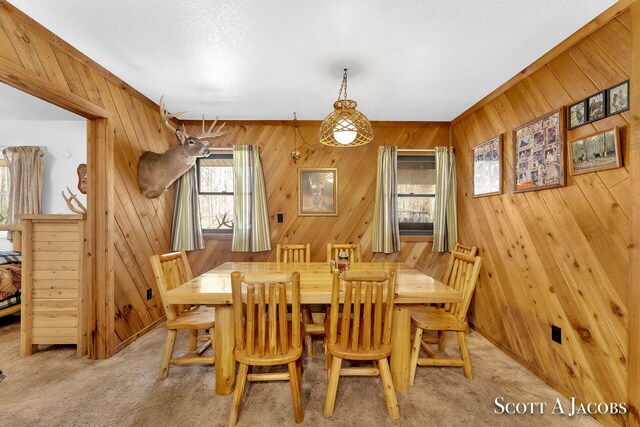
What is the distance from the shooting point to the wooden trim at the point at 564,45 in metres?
1.66

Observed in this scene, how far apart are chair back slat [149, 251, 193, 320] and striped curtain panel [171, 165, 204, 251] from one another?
914 millimetres

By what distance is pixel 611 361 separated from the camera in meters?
1.71

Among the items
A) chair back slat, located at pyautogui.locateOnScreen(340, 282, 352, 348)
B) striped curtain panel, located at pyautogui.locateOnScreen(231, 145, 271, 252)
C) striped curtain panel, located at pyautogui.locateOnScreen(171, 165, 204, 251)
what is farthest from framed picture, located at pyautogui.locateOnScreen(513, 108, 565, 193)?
striped curtain panel, located at pyautogui.locateOnScreen(171, 165, 204, 251)

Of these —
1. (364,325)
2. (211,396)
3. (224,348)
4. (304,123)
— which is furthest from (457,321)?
(304,123)

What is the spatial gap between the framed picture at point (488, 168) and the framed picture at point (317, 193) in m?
1.64

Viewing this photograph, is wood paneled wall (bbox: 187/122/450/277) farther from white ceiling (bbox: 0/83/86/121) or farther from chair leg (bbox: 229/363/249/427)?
chair leg (bbox: 229/363/249/427)

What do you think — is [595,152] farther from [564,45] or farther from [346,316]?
[346,316]

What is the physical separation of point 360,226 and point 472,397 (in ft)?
7.09

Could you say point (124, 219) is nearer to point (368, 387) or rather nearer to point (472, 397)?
point (368, 387)

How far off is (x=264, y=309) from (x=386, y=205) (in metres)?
2.36

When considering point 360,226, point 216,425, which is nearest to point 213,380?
point 216,425

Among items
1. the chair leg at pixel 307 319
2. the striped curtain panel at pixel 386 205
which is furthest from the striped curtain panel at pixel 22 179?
the striped curtain panel at pixel 386 205

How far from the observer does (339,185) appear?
3.76 metres

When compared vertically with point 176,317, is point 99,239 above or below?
above
